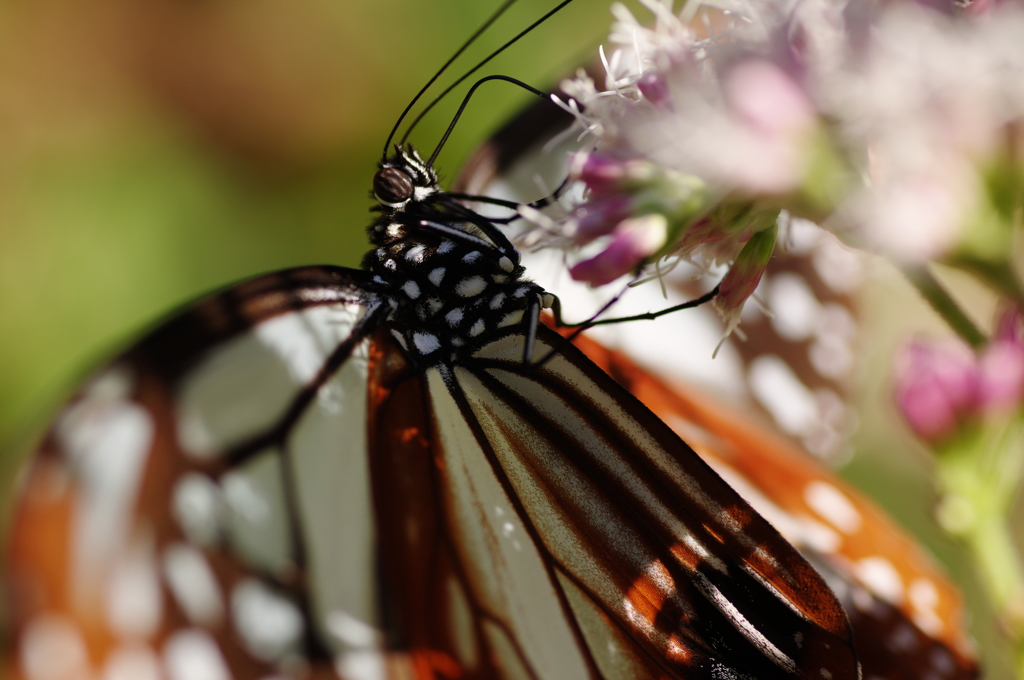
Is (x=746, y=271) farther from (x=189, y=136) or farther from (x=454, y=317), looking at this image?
(x=189, y=136)

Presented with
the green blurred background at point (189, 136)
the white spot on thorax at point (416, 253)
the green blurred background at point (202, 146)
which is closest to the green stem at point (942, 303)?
the white spot on thorax at point (416, 253)

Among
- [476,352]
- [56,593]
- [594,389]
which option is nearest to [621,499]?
[594,389]

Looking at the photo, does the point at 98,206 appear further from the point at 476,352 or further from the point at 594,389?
the point at 594,389

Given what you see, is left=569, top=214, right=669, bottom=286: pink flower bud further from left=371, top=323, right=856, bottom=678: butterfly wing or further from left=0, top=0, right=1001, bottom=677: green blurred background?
left=0, top=0, right=1001, bottom=677: green blurred background

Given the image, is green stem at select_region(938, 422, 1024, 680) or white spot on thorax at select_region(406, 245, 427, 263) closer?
green stem at select_region(938, 422, 1024, 680)

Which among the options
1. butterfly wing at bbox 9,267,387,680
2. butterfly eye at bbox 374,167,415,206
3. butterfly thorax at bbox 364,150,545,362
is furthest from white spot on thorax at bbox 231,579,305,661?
butterfly eye at bbox 374,167,415,206

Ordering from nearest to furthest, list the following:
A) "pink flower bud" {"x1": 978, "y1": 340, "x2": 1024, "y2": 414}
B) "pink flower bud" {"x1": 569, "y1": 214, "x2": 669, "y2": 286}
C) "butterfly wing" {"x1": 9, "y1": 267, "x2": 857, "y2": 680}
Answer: "pink flower bud" {"x1": 569, "y1": 214, "x2": 669, "y2": 286}
"pink flower bud" {"x1": 978, "y1": 340, "x2": 1024, "y2": 414}
"butterfly wing" {"x1": 9, "y1": 267, "x2": 857, "y2": 680}
